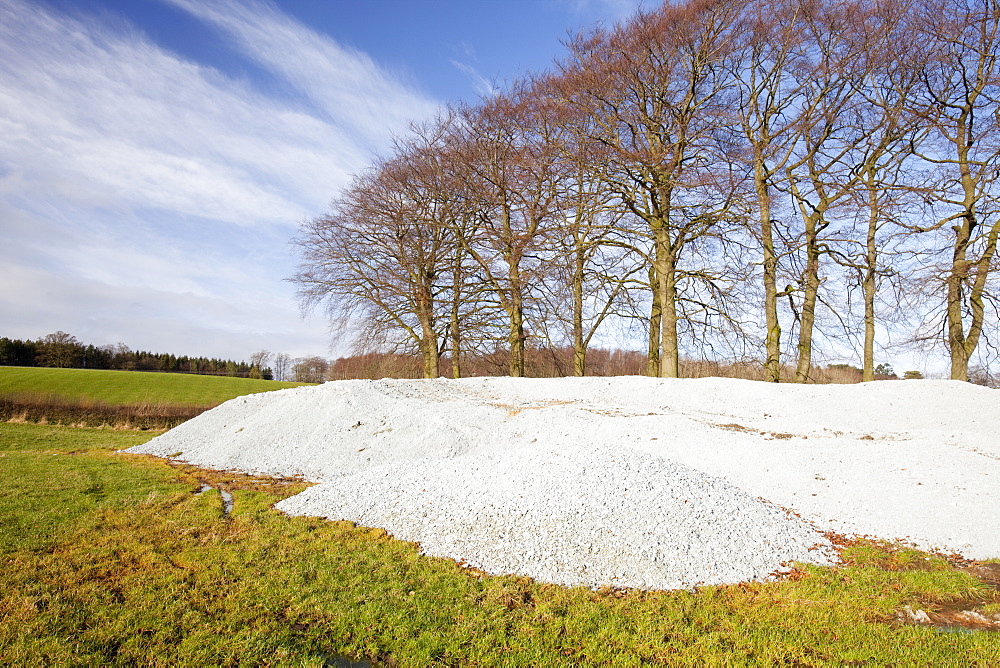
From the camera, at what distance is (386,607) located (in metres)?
4.14

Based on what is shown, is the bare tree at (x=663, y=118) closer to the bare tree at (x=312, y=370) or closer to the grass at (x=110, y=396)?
the grass at (x=110, y=396)

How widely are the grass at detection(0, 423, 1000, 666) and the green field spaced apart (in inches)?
1096

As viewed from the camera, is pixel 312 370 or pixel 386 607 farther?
pixel 312 370

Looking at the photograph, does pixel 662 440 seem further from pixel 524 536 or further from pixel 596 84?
pixel 596 84

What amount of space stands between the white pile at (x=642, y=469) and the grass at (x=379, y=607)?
53 centimetres

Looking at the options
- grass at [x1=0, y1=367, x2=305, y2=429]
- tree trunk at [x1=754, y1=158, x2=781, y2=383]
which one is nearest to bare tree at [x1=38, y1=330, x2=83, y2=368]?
grass at [x1=0, y1=367, x2=305, y2=429]

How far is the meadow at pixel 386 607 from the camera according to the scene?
3576 millimetres

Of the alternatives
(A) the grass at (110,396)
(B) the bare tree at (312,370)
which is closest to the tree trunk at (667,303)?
(A) the grass at (110,396)

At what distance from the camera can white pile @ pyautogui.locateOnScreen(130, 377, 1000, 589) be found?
18.6 ft

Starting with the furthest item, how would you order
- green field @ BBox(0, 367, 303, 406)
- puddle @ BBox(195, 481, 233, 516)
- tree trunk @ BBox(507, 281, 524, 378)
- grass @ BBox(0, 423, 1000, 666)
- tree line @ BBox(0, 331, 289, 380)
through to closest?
tree line @ BBox(0, 331, 289, 380) < green field @ BBox(0, 367, 303, 406) < tree trunk @ BBox(507, 281, 524, 378) < puddle @ BBox(195, 481, 233, 516) < grass @ BBox(0, 423, 1000, 666)

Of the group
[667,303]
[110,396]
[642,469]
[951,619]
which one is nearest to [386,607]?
[642,469]

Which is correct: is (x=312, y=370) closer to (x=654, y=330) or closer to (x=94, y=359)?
(x=94, y=359)

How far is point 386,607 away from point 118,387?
3677 cm

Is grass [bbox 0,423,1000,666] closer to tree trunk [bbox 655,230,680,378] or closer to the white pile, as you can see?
the white pile
